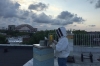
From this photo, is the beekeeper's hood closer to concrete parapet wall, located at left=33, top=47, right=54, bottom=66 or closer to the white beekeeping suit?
the white beekeeping suit

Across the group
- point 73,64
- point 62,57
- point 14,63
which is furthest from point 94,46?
point 62,57

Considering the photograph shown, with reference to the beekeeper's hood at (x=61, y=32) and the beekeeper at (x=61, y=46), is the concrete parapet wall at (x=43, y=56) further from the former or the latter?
the beekeeper's hood at (x=61, y=32)

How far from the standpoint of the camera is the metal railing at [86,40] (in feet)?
36.1

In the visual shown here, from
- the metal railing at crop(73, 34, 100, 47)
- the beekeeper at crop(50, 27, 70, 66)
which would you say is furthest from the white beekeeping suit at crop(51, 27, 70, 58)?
the metal railing at crop(73, 34, 100, 47)

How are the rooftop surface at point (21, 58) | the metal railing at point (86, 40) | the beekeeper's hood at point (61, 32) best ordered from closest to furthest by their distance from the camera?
the beekeeper's hood at point (61, 32) < the rooftop surface at point (21, 58) < the metal railing at point (86, 40)

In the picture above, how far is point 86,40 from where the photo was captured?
11.2 metres

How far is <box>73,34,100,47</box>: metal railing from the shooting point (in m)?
11.0

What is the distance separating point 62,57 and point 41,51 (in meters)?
0.52

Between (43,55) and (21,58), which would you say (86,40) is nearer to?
(21,58)

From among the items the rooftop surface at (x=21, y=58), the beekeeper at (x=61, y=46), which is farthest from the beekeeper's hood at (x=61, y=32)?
the rooftop surface at (x=21, y=58)

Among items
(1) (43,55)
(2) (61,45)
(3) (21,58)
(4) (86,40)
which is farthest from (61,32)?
(4) (86,40)

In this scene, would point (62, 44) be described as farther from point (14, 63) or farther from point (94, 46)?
point (94, 46)

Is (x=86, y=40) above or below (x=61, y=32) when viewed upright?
below

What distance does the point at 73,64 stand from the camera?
308 inches
